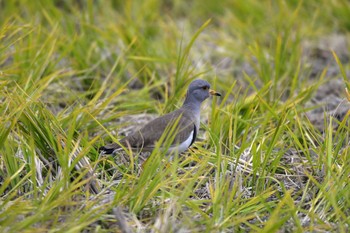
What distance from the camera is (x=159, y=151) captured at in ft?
13.0

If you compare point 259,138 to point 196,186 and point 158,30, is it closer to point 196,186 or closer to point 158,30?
point 196,186

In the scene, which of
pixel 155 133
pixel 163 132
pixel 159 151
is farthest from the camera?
pixel 155 133

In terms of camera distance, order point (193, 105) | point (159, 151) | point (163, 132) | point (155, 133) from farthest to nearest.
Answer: point (193, 105) < point (155, 133) < point (163, 132) < point (159, 151)

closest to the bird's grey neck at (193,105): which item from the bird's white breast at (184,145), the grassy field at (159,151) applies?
the grassy field at (159,151)

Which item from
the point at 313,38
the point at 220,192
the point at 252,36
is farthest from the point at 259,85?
the point at 220,192

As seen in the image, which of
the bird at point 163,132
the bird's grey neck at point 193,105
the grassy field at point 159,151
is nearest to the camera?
the grassy field at point 159,151

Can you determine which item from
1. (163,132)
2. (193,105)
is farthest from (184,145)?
(193,105)

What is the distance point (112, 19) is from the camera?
8.03 metres

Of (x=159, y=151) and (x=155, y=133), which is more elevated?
(x=159, y=151)

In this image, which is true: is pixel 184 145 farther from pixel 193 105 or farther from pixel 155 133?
pixel 193 105

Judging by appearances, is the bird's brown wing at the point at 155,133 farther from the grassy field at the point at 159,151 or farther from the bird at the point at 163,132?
the grassy field at the point at 159,151

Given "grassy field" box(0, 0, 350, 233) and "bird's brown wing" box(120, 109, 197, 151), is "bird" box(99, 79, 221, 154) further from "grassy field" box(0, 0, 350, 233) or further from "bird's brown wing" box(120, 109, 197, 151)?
"grassy field" box(0, 0, 350, 233)

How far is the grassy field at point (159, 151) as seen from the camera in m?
3.70

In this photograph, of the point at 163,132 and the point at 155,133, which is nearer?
the point at 163,132
